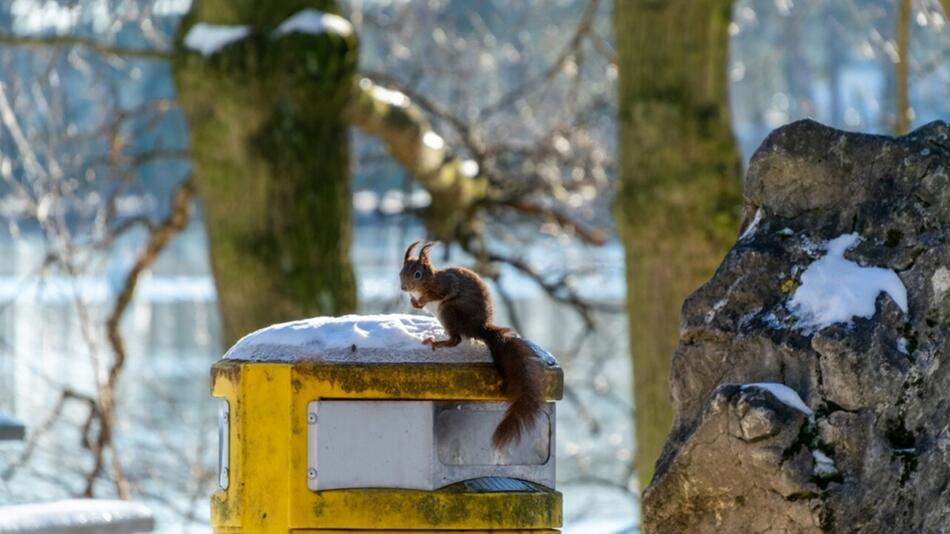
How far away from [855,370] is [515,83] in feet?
34.2

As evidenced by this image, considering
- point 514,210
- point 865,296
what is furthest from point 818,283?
point 514,210

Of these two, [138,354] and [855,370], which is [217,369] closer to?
[855,370]

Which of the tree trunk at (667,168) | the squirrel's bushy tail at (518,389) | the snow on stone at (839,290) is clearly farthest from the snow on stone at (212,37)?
the snow on stone at (839,290)

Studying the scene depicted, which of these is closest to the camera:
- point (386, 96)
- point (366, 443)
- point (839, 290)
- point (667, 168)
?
point (839, 290)

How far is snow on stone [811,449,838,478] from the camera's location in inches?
108

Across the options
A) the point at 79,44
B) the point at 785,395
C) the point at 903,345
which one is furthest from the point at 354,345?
the point at 79,44

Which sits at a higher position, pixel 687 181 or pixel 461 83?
pixel 461 83

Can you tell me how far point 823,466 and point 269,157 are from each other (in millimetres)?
4732

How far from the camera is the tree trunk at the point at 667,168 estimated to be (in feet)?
21.9

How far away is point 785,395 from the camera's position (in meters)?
2.82

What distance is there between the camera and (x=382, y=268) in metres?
12.8

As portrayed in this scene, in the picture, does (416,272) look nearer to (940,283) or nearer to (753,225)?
(753,225)

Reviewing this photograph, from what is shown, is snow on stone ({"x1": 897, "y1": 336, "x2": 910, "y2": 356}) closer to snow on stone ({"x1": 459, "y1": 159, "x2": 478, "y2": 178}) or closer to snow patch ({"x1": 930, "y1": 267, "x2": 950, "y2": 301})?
snow patch ({"x1": 930, "y1": 267, "x2": 950, "y2": 301})

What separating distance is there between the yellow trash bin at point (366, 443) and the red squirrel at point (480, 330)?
4 centimetres
